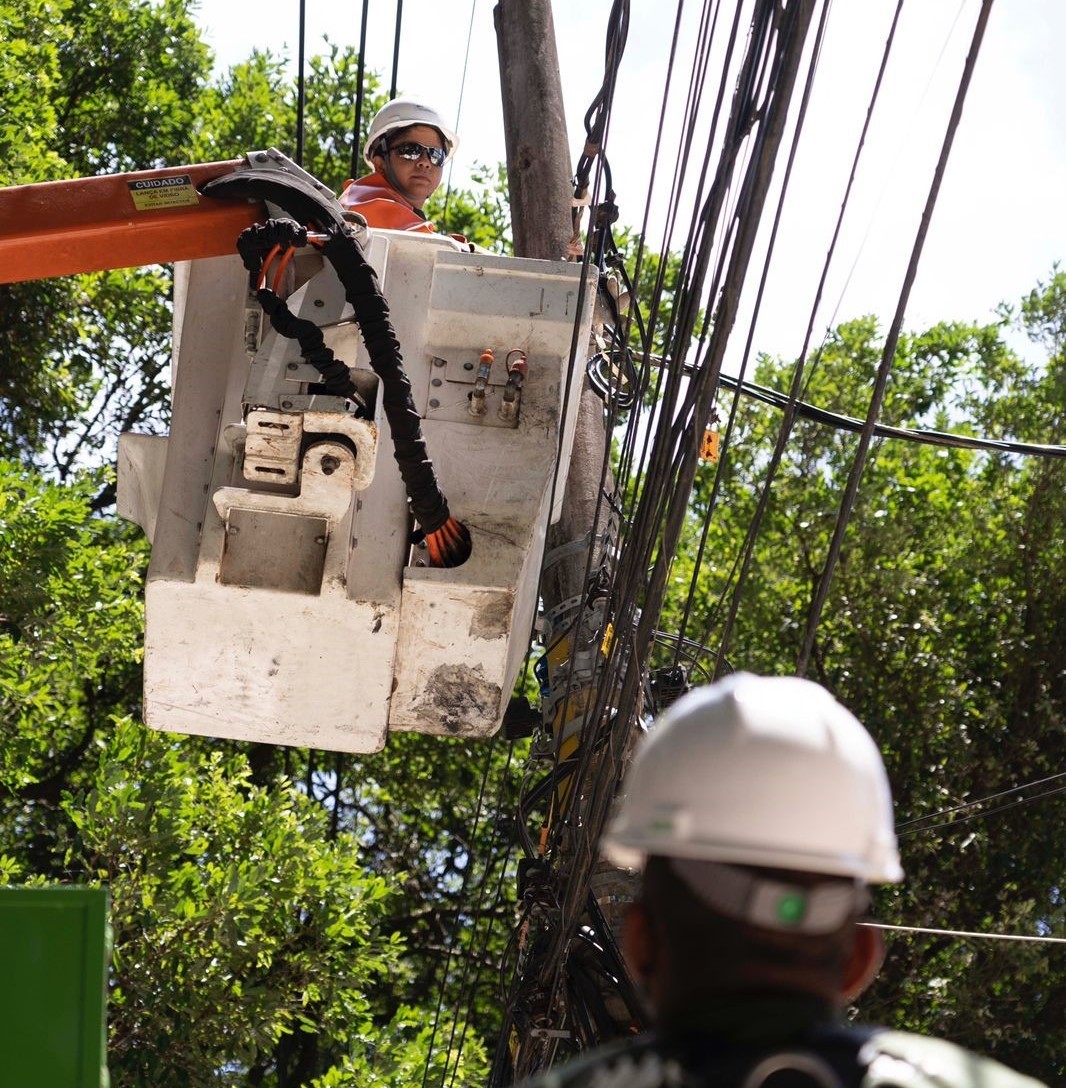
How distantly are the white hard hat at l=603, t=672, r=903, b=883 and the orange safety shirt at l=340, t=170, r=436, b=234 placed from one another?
10.7ft

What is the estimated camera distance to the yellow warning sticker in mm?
4562

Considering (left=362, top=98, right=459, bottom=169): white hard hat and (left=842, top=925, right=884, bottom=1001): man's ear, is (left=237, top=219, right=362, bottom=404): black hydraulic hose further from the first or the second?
(left=842, top=925, right=884, bottom=1001): man's ear

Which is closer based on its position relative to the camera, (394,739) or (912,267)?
(912,267)

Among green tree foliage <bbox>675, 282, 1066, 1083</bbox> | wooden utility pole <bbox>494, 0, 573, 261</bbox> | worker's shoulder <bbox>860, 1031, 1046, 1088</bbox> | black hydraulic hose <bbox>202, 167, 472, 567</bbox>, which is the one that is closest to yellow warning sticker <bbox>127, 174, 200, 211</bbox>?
black hydraulic hose <bbox>202, 167, 472, 567</bbox>

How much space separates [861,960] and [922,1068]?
0.13m

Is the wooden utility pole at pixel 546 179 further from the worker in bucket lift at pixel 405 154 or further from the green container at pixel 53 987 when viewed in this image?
the green container at pixel 53 987

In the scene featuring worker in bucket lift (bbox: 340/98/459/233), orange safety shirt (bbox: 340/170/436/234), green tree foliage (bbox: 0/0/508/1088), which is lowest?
green tree foliage (bbox: 0/0/508/1088)

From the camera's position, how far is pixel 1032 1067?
12117 millimetres

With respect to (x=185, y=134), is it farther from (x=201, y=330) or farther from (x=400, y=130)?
(x=201, y=330)

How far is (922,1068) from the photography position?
5.59ft

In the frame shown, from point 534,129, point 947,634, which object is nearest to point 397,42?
point 534,129

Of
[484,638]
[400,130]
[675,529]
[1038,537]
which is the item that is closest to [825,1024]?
[675,529]

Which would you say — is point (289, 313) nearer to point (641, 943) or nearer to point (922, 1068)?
point (641, 943)

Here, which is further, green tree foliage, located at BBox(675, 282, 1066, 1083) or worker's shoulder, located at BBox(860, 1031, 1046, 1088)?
green tree foliage, located at BBox(675, 282, 1066, 1083)
